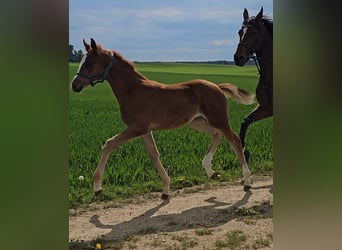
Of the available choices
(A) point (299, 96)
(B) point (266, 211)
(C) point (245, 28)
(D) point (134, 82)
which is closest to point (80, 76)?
(D) point (134, 82)

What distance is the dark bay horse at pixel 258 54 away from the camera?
103 inches

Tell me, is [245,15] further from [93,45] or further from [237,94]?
[93,45]

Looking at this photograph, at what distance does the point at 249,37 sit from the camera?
279 cm

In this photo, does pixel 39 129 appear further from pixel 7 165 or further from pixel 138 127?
pixel 138 127

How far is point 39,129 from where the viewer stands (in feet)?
3.47

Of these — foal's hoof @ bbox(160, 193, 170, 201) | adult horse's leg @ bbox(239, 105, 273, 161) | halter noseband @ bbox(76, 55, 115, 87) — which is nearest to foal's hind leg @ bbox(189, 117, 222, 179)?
adult horse's leg @ bbox(239, 105, 273, 161)

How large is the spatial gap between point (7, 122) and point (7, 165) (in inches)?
4.2

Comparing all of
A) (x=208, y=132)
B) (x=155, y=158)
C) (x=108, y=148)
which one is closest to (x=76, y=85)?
(x=108, y=148)

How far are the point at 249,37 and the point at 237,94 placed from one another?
395 mm

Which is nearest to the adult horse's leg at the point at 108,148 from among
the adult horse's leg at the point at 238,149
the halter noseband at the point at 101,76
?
the halter noseband at the point at 101,76

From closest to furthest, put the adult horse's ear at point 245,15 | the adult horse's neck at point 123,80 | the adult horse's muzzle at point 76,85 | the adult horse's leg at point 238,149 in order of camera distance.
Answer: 1. the adult horse's muzzle at point 76,85
2. the adult horse's ear at point 245,15
3. the adult horse's neck at point 123,80
4. the adult horse's leg at point 238,149

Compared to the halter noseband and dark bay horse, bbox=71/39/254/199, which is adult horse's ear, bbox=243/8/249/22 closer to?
dark bay horse, bbox=71/39/254/199

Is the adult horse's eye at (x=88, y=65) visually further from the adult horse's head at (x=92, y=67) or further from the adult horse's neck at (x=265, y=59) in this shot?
the adult horse's neck at (x=265, y=59)

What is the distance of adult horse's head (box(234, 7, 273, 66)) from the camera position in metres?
2.62
